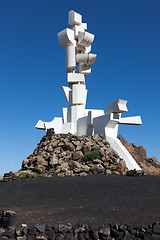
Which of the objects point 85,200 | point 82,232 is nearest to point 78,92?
point 85,200

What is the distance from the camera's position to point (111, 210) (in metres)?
7.52

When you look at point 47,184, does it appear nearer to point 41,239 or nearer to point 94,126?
point 41,239

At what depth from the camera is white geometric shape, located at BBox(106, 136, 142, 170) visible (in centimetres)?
1653

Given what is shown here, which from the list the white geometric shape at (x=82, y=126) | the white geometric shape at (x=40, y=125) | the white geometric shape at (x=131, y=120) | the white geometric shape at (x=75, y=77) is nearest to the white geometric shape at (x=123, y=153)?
the white geometric shape at (x=131, y=120)

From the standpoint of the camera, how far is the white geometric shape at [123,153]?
16.5 metres

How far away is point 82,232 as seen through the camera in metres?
5.93

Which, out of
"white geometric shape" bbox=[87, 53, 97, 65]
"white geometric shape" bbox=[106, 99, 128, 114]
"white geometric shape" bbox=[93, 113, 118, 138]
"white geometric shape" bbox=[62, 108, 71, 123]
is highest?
"white geometric shape" bbox=[87, 53, 97, 65]

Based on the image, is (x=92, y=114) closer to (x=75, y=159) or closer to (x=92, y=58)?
(x=75, y=159)

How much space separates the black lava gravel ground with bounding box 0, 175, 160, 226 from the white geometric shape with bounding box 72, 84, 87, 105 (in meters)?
10.2

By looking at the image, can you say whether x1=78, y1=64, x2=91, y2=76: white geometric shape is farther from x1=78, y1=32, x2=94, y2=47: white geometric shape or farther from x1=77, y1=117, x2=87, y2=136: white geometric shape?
x1=77, y1=117, x2=87, y2=136: white geometric shape

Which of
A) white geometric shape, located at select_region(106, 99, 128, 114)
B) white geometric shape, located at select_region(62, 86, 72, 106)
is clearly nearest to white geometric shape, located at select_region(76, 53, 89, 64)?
white geometric shape, located at select_region(62, 86, 72, 106)

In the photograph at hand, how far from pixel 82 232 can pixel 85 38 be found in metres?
19.2

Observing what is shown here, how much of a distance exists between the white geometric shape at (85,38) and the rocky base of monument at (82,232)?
62.0 feet

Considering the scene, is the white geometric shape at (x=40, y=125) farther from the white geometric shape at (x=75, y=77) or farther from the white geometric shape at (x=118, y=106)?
the white geometric shape at (x=118, y=106)
